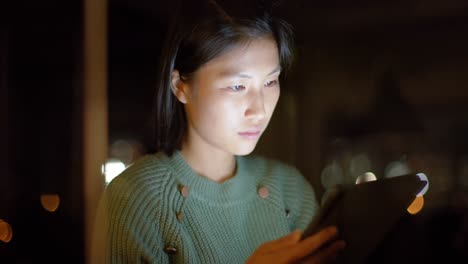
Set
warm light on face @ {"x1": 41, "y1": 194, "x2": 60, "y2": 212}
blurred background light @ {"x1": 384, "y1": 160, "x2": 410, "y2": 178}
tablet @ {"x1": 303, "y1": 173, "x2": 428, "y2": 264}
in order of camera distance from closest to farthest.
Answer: tablet @ {"x1": 303, "y1": 173, "x2": 428, "y2": 264}
warm light on face @ {"x1": 41, "y1": 194, "x2": 60, "y2": 212}
blurred background light @ {"x1": 384, "y1": 160, "x2": 410, "y2": 178}

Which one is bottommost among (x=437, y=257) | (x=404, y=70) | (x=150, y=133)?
(x=437, y=257)

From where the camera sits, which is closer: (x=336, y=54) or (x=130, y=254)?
(x=130, y=254)

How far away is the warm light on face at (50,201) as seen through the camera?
0.84 metres

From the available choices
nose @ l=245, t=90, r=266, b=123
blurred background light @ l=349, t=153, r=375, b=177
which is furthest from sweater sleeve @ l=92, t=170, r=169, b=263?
blurred background light @ l=349, t=153, r=375, b=177

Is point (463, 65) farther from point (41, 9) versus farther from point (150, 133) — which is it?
point (41, 9)

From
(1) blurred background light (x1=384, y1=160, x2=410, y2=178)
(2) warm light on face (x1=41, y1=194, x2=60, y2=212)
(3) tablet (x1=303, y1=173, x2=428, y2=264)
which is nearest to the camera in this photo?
(3) tablet (x1=303, y1=173, x2=428, y2=264)

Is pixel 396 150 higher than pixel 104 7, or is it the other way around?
pixel 104 7

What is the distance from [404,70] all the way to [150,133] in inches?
19.6

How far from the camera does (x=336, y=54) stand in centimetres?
96

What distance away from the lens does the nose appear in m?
0.82

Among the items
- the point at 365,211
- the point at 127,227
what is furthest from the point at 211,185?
the point at 365,211

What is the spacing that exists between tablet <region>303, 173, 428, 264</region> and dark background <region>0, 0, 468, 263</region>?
94mm

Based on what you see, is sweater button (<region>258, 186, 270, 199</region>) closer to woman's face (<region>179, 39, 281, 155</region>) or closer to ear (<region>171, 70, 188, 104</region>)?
woman's face (<region>179, 39, 281, 155</region>)

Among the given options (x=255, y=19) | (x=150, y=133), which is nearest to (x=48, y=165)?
(x=150, y=133)
